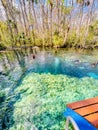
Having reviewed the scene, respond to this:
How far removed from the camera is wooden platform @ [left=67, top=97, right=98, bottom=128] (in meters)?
2.44

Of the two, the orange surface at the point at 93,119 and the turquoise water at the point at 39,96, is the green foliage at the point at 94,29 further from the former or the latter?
the orange surface at the point at 93,119

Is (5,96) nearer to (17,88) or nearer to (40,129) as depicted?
(17,88)

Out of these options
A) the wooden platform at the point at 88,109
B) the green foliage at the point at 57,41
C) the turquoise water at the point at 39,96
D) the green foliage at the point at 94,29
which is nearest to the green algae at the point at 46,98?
the turquoise water at the point at 39,96

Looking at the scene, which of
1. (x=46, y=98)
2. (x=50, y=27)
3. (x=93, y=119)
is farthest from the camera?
(x=50, y=27)

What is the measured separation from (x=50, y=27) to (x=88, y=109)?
25.7m

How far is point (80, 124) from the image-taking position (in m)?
2.50

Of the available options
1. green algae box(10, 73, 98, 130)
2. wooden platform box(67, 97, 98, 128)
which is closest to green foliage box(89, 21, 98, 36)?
green algae box(10, 73, 98, 130)

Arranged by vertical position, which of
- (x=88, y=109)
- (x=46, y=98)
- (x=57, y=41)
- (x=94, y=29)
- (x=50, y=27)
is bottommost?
(x=57, y=41)

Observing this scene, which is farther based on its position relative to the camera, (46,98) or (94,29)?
(94,29)

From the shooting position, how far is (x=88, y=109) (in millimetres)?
2764

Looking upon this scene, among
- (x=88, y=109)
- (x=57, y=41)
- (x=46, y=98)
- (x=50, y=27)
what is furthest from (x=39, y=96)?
(x=50, y=27)

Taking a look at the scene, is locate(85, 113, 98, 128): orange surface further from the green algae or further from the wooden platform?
the green algae

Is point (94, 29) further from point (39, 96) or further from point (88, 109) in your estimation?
point (88, 109)

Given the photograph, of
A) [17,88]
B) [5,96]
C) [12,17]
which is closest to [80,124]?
[5,96]
